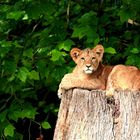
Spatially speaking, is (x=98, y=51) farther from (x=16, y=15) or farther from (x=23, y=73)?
(x=16, y=15)

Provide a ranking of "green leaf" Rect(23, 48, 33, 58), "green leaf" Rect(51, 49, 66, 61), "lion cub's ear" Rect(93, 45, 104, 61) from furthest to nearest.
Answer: "green leaf" Rect(23, 48, 33, 58), "green leaf" Rect(51, 49, 66, 61), "lion cub's ear" Rect(93, 45, 104, 61)

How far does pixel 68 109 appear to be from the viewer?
454 centimetres

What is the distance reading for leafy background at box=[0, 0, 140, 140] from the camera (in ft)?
22.9

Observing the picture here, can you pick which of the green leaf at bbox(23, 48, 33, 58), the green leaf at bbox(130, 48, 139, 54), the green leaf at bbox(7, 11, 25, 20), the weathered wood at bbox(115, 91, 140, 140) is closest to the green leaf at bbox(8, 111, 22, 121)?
the green leaf at bbox(23, 48, 33, 58)

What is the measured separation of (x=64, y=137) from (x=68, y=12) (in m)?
3.50

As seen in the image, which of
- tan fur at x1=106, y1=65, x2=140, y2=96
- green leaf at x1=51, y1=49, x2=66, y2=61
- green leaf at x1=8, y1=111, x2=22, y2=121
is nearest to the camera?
tan fur at x1=106, y1=65, x2=140, y2=96

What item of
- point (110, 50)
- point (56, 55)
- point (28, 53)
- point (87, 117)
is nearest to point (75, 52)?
point (56, 55)

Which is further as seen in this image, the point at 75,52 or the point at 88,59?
the point at 75,52

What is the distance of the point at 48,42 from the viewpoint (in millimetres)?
7406

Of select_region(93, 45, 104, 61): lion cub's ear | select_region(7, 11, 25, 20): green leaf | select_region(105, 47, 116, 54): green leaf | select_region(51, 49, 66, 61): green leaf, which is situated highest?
select_region(7, 11, 25, 20): green leaf

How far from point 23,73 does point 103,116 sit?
9.17 ft

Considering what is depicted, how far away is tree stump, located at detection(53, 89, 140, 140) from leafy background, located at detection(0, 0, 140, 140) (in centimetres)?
229

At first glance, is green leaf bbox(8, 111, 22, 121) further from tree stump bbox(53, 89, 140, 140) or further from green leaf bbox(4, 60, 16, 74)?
tree stump bbox(53, 89, 140, 140)

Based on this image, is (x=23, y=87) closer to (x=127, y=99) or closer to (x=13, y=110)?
(x=13, y=110)
